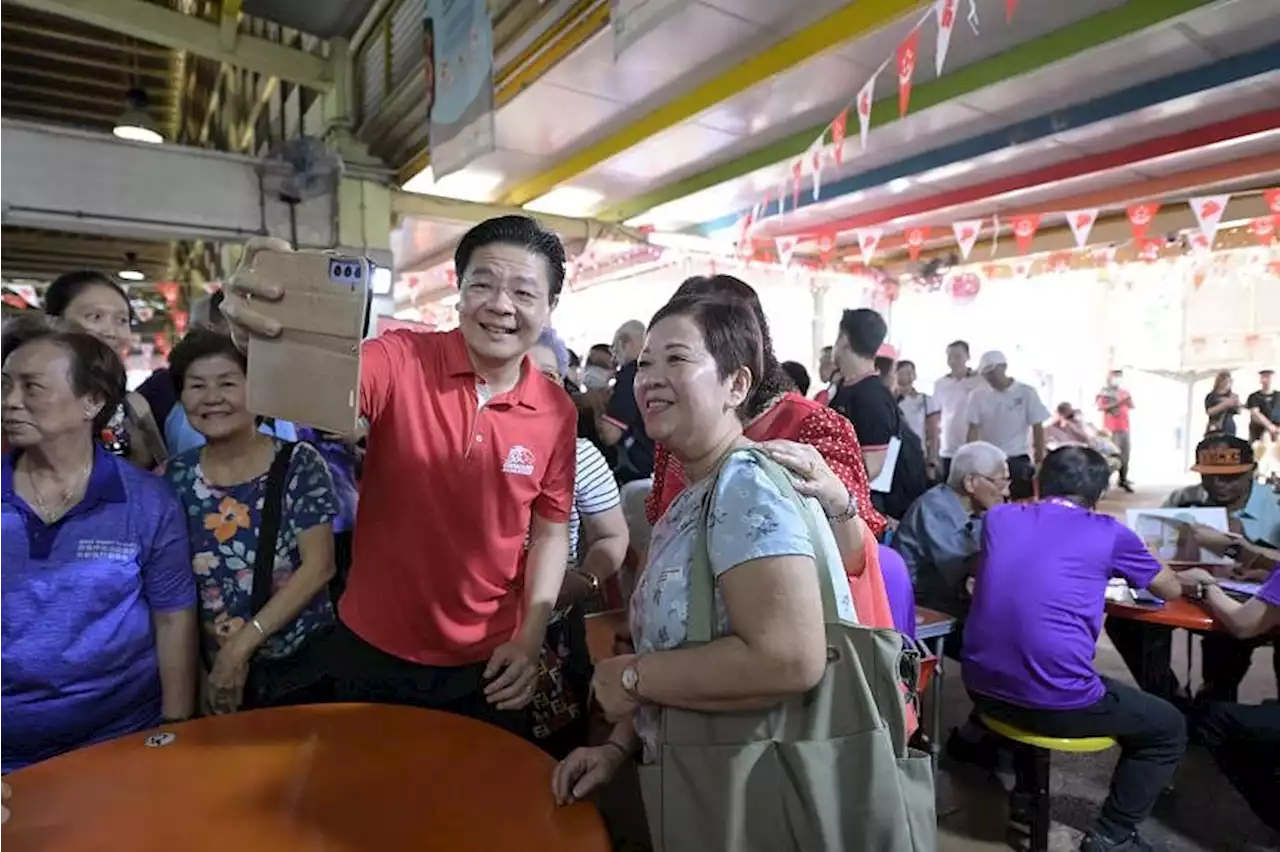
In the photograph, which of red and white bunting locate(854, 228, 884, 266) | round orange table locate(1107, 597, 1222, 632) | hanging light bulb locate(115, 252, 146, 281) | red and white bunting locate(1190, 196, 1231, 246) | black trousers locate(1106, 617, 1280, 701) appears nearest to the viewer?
round orange table locate(1107, 597, 1222, 632)

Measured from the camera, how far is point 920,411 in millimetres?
6512

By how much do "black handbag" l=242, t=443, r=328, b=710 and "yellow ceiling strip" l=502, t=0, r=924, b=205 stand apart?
10.7 feet

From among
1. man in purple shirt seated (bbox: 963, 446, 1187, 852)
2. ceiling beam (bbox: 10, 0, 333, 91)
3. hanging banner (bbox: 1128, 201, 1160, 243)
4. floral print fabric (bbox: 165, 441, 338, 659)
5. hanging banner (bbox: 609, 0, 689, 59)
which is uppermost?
ceiling beam (bbox: 10, 0, 333, 91)

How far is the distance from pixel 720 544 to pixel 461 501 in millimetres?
610

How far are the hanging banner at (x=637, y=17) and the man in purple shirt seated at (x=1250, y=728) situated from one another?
2.72 meters

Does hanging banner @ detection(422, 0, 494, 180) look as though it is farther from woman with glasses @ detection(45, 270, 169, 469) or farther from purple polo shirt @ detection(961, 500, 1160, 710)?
purple polo shirt @ detection(961, 500, 1160, 710)

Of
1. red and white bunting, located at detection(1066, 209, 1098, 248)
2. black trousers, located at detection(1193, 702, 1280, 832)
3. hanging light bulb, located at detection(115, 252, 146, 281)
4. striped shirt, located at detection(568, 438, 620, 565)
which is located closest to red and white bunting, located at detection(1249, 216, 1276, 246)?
red and white bunting, located at detection(1066, 209, 1098, 248)

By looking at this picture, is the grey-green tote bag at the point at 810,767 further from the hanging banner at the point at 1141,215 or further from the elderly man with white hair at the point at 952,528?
the hanging banner at the point at 1141,215

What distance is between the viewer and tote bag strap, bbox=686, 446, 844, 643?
997 mm

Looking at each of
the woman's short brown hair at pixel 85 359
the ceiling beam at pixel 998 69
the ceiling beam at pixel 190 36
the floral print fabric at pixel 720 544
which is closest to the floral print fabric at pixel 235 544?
the woman's short brown hair at pixel 85 359

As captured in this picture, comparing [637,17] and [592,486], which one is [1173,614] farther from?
[637,17]

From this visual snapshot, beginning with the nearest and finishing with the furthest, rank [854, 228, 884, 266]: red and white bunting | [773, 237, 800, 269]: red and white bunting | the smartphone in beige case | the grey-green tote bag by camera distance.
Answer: the grey-green tote bag, the smartphone in beige case, [854, 228, 884, 266]: red and white bunting, [773, 237, 800, 269]: red and white bunting

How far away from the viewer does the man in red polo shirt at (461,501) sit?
1.40 m

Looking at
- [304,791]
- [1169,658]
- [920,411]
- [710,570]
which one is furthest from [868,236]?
[304,791]
